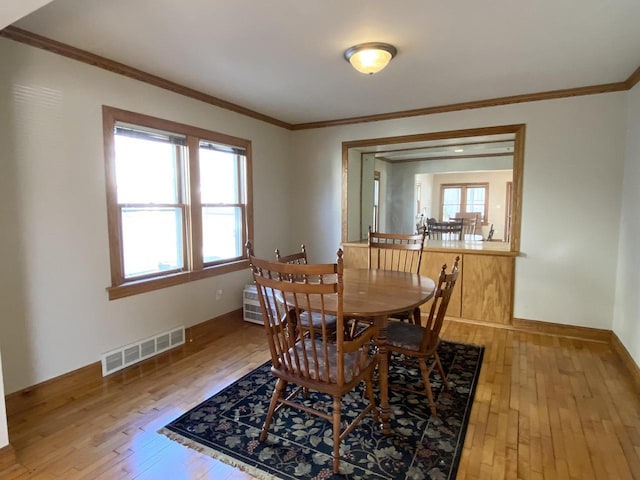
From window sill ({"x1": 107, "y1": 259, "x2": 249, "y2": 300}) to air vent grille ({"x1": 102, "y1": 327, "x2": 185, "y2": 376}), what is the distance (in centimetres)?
42

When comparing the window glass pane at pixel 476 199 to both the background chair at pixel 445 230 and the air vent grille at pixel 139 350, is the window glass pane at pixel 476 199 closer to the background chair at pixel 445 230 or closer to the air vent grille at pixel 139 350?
the background chair at pixel 445 230

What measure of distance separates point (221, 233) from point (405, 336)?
2404 millimetres

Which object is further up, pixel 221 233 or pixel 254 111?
pixel 254 111

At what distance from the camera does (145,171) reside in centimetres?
310

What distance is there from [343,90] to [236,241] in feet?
6.70

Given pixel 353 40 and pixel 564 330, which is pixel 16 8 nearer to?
pixel 353 40

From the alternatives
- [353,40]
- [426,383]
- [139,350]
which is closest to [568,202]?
[426,383]

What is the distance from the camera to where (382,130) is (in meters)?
4.35

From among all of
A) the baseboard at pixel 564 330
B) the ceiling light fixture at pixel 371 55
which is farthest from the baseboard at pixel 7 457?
the baseboard at pixel 564 330

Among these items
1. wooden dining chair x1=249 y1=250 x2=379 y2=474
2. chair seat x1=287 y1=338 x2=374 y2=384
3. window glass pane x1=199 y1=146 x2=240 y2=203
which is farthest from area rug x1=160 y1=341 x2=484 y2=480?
window glass pane x1=199 y1=146 x2=240 y2=203

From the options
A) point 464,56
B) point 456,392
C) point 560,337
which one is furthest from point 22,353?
point 560,337

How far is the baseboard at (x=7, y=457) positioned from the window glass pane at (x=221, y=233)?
2117 millimetres

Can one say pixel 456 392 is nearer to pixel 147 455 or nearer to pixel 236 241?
pixel 147 455

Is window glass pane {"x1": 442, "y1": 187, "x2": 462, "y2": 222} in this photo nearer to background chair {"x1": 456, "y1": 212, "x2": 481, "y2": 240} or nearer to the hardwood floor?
background chair {"x1": 456, "y1": 212, "x2": 481, "y2": 240}
